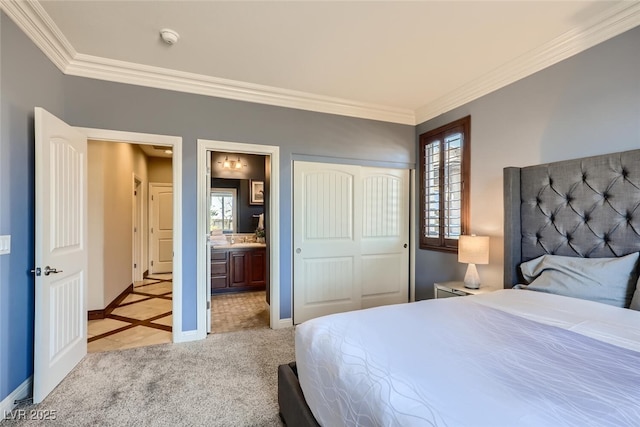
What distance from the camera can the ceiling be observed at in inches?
80.1

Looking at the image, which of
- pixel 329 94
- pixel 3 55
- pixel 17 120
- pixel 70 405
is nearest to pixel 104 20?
pixel 3 55

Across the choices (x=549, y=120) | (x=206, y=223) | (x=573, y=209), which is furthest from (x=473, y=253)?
(x=206, y=223)

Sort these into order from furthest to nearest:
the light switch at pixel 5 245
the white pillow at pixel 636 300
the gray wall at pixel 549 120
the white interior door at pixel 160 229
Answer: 1. the white interior door at pixel 160 229
2. the gray wall at pixel 549 120
3. the light switch at pixel 5 245
4. the white pillow at pixel 636 300

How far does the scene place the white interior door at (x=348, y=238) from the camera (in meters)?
3.54

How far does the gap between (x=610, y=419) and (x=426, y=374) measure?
1.54 feet

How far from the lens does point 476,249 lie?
9.14ft

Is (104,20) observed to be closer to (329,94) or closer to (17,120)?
(17,120)

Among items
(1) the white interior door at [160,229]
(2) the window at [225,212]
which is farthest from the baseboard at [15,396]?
(1) the white interior door at [160,229]

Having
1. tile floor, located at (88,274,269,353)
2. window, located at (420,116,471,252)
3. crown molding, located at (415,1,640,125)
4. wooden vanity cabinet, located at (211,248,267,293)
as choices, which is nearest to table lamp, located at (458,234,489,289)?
window, located at (420,116,471,252)

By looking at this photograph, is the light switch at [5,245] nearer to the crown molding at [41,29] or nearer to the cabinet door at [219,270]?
the crown molding at [41,29]

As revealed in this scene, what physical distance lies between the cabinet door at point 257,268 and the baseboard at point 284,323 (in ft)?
6.07

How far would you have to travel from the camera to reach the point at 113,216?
4320 mm

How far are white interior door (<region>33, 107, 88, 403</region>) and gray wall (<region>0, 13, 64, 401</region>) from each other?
0.11 metres

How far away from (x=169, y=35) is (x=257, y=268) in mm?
3680
